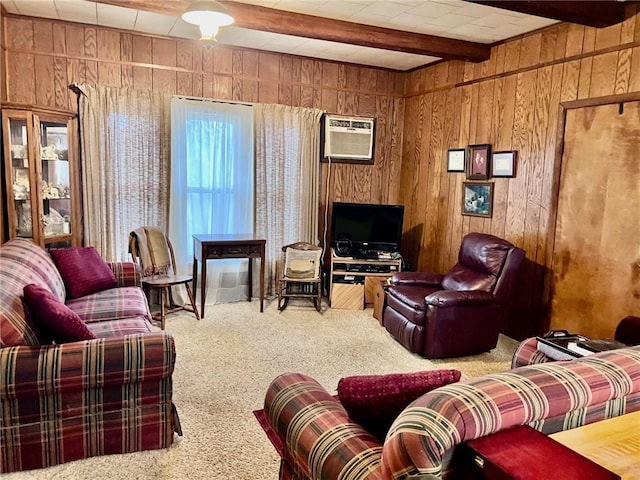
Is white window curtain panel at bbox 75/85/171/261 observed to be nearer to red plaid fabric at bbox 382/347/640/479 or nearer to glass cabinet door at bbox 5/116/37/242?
glass cabinet door at bbox 5/116/37/242

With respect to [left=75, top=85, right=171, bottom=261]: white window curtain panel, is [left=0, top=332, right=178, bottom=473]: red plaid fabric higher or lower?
lower

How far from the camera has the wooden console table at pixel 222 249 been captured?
4430 mm

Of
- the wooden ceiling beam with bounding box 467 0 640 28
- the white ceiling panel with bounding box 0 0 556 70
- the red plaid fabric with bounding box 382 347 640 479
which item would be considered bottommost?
the red plaid fabric with bounding box 382 347 640 479

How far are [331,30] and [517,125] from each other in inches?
72.0

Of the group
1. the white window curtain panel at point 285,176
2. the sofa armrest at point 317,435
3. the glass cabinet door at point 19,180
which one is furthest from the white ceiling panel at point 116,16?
the sofa armrest at point 317,435

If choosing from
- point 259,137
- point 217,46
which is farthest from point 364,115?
point 217,46

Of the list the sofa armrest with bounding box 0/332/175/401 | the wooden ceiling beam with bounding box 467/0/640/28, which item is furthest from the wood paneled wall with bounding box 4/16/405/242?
the sofa armrest with bounding box 0/332/175/401

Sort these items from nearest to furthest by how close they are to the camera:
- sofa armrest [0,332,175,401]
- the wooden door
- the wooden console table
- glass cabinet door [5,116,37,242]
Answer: sofa armrest [0,332,175,401]
the wooden door
glass cabinet door [5,116,37,242]
the wooden console table

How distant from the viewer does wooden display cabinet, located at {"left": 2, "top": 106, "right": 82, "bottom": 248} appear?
12.1 feet

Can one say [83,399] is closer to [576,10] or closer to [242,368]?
[242,368]

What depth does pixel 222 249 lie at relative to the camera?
451cm

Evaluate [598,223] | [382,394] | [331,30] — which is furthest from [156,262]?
[598,223]

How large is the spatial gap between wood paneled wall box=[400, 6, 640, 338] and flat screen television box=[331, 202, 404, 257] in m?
0.49

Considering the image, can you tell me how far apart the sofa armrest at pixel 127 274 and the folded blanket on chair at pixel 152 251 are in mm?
391
